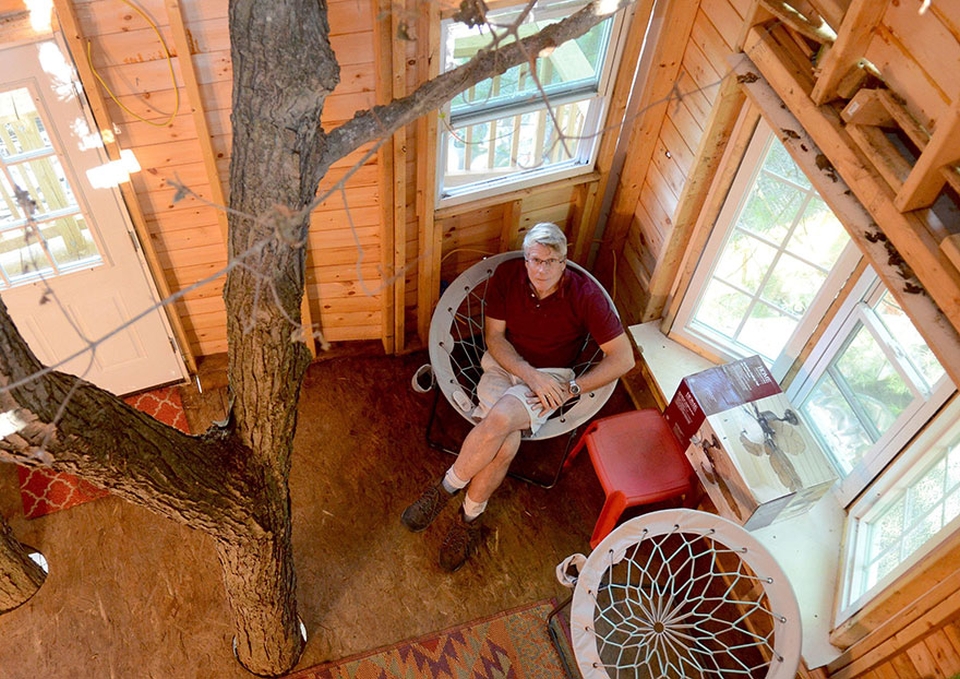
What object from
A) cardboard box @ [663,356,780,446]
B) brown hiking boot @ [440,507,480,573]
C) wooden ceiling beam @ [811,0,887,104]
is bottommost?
brown hiking boot @ [440,507,480,573]

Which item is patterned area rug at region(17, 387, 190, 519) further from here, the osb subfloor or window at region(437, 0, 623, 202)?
window at region(437, 0, 623, 202)

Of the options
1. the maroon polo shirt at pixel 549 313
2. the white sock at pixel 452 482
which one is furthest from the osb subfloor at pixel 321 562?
the maroon polo shirt at pixel 549 313

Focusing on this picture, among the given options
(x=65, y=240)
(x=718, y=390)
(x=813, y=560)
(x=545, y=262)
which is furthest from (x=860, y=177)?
(x=65, y=240)

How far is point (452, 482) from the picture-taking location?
326 cm

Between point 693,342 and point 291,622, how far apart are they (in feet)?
6.51

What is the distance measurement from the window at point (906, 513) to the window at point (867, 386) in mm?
56

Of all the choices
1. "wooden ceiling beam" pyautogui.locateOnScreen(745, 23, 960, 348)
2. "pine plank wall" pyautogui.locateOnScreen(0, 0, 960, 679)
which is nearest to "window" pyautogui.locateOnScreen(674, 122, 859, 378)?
"pine plank wall" pyautogui.locateOnScreen(0, 0, 960, 679)

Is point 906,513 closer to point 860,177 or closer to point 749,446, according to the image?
point 749,446

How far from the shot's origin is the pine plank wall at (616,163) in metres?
2.13

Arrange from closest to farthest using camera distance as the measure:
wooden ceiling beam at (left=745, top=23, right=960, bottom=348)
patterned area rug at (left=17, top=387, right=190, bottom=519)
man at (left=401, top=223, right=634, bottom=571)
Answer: wooden ceiling beam at (left=745, top=23, right=960, bottom=348) → man at (left=401, top=223, right=634, bottom=571) → patterned area rug at (left=17, top=387, right=190, bottom=519)

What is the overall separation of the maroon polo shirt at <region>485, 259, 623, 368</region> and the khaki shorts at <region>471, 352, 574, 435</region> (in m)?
0.09

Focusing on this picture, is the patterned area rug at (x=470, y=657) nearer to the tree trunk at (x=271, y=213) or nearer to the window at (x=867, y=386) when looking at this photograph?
the tree trunk at (x=271, y=213)

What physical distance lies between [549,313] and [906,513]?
4.62 feet

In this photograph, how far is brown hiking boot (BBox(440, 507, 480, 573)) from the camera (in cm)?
332
